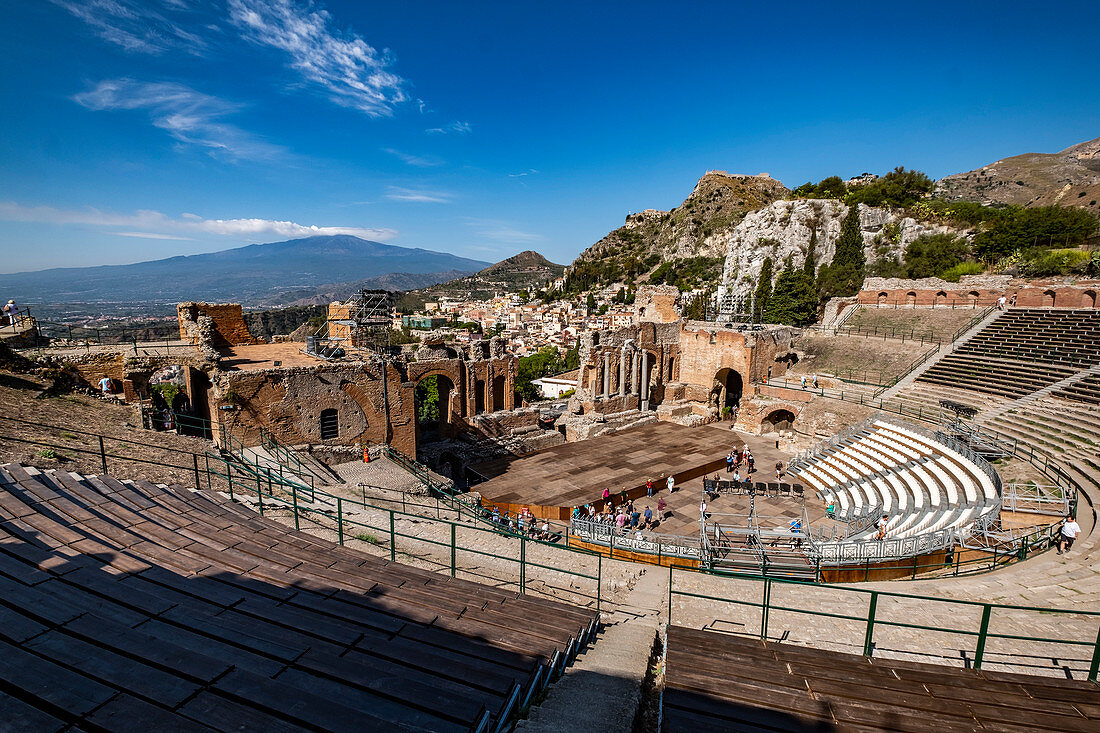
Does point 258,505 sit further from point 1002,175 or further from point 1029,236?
point 1002,175

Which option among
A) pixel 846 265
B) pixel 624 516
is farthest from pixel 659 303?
pixel 846 265

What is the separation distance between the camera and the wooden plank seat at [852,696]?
4477mm

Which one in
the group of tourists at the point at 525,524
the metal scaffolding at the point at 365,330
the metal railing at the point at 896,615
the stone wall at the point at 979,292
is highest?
the stone wall at the point at 979,292

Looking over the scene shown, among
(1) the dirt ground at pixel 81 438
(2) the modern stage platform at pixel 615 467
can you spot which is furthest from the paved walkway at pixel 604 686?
(2) the modern stage platform at pixel 615 467

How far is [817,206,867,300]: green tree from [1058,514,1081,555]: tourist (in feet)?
142

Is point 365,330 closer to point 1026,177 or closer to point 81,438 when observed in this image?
point 81,438

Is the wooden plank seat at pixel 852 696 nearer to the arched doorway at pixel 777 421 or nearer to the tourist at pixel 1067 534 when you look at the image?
the tourist at pixel 1067 534

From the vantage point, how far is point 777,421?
30.2 m

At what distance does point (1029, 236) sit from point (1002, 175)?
4461 inches

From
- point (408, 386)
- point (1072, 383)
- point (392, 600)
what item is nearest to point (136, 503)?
point (392, 600)

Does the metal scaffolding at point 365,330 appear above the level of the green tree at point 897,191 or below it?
below

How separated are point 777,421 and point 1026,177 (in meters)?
131

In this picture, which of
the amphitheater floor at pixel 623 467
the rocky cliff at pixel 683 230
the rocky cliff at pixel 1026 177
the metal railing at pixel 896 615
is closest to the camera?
the metal railing at pixel 896 615

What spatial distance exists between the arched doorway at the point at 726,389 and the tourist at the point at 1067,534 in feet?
70.5
